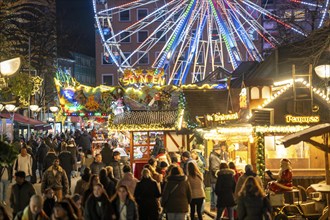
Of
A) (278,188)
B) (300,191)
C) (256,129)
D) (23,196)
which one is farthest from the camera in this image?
(256,129)

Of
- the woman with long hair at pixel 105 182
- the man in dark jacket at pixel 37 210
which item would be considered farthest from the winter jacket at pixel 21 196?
the man in dark jacket at pixel 37 210

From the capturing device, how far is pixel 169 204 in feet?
42.0

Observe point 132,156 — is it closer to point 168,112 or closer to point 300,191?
point 168,112

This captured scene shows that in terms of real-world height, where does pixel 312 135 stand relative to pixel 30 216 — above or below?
above

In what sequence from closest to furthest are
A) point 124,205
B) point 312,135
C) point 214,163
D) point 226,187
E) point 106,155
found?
1. point 124,205
2. point 312,135
3. point 226,187
4. point 214,163
5. point 106,155

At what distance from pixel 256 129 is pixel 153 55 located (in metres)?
60.5

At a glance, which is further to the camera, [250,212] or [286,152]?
[286,152]

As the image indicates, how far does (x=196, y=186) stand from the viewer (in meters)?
14.5

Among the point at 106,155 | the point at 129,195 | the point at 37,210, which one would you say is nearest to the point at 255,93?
the point at 106,155

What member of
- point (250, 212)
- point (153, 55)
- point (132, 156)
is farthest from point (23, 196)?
point (153, 55)

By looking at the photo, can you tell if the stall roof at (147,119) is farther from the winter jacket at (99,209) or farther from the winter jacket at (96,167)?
the winter jacket at (99,209)

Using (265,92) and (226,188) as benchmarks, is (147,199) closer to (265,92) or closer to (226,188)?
(226,188)

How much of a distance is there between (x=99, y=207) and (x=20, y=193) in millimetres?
2468

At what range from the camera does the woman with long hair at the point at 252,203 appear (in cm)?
1072
